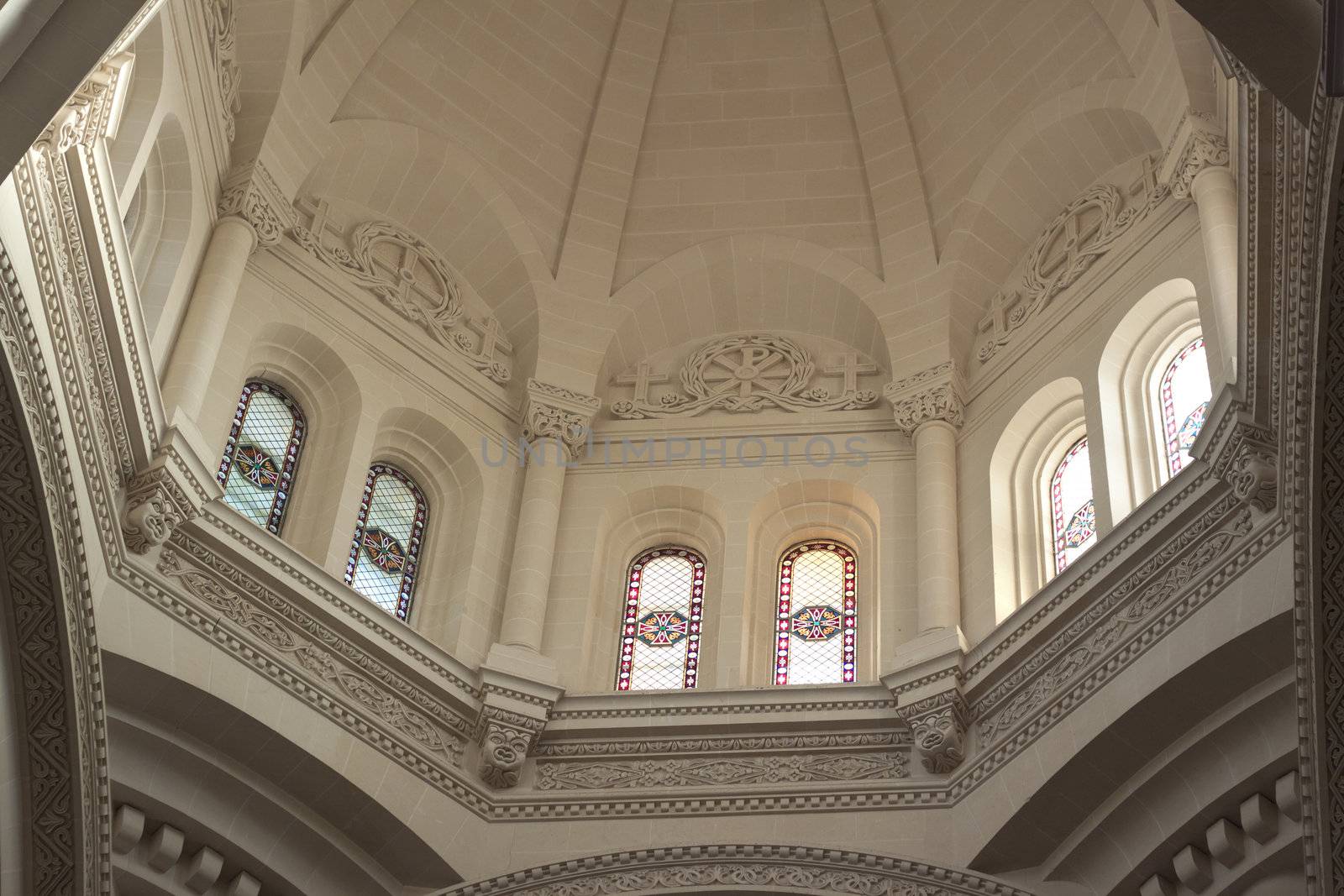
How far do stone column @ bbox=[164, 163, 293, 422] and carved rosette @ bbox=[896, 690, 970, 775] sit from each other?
5846 millimetres

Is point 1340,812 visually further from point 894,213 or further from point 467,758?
point 894,213

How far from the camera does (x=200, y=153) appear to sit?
1653 centimetres

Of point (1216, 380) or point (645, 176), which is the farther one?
point (645, 176)

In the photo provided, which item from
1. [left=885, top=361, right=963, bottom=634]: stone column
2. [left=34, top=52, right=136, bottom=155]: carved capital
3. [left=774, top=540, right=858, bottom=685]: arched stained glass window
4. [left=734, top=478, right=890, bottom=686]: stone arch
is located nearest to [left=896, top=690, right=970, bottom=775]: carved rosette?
[left=885, top=361, right=963, bottom=634]: stone column

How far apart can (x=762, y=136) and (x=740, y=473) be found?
3.97 meters

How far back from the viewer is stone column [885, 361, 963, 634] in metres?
16.0

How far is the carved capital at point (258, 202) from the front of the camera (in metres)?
16.9

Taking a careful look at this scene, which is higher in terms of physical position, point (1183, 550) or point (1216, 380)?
point (1216, 380)

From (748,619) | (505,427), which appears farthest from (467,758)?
(505,427)

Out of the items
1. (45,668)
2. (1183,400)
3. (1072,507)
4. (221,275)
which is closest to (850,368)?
(1072,507)

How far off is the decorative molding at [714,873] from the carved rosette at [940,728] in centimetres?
90

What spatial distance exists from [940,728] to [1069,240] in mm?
5283

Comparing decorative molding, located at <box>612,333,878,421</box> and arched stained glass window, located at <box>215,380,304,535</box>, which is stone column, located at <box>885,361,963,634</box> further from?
arched stained glass window, located at <box>215,380,304,535</box>

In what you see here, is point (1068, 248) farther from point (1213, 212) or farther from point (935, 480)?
point (935, 480)
